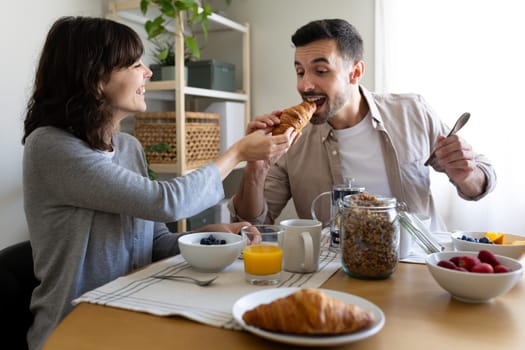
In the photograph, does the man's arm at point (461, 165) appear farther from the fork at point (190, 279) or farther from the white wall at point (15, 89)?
the white wall at point (15, 89)

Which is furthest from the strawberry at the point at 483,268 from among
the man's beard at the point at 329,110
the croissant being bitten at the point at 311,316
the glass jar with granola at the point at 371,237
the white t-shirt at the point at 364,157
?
the man's beard at the point at 329,110

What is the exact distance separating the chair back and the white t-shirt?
109cm

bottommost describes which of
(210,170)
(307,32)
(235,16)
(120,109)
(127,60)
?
(210,170)

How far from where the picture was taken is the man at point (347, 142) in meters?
1.70

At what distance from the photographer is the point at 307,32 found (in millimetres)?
1719

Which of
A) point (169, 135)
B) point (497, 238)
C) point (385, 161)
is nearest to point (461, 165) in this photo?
point (385, 161)

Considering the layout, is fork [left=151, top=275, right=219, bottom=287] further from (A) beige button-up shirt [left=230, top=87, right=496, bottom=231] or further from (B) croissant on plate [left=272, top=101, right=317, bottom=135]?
(A) beige button-up shirt [left=230, top=87, right=496, bottom=231]

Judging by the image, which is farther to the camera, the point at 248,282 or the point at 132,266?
the point at 132,266

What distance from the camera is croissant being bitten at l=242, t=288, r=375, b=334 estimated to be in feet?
2.11

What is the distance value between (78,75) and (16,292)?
55 cm

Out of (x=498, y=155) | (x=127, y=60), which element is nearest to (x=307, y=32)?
(x=127, y=60)

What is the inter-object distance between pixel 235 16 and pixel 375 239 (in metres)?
2.33

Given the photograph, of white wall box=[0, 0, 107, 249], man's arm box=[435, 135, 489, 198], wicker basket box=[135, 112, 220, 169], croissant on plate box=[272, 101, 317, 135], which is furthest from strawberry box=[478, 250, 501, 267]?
white wall box=[0, 0, 107, 249]

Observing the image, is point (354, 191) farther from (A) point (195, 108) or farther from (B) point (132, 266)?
(A) point (195, 108)
